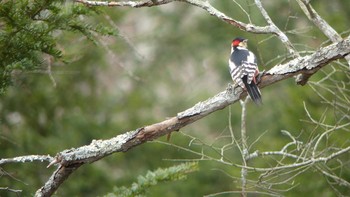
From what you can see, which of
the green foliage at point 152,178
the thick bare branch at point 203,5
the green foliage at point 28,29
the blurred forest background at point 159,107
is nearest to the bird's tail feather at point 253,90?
the thick bare branch at point 203,5

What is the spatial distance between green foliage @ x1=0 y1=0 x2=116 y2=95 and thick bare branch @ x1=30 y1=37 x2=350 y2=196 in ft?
2.67

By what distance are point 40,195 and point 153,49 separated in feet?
45.2

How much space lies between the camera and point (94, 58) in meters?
15.5

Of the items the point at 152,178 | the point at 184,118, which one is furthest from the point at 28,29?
the point at 152,178

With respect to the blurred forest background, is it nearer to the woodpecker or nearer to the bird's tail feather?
the woodpecker

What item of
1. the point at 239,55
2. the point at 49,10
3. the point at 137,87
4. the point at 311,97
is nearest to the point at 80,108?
the point at 137,87

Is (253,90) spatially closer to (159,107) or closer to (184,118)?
(184,118)

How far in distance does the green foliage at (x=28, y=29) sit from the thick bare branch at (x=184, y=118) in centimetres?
81

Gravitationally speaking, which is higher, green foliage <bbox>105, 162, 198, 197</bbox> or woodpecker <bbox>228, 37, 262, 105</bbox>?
woodpecker <bbox>228, 37, 262, 105</bbox>

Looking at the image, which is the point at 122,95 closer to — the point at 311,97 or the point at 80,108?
the point at 80,108

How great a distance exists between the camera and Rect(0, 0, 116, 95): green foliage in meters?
5.89

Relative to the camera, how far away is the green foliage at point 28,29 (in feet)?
19.3

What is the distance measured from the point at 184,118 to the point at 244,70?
981mm

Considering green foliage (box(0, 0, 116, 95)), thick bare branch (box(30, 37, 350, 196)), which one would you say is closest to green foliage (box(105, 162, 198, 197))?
thick bare branch (box(30, 37, 350, 196))
